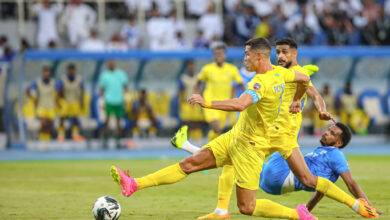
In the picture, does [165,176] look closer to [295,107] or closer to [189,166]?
[189,166]

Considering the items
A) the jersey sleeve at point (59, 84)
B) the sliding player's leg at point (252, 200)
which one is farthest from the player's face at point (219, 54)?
the jersey sleeve at point (59, 84)

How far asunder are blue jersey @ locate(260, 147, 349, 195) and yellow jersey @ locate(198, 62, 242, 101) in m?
6.75

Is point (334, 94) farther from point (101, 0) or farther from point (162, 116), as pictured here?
point (101, 0)

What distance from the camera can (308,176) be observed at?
8172 mm

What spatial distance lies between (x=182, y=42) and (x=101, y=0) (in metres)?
3.02

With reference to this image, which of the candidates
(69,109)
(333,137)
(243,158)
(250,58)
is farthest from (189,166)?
(69,109)

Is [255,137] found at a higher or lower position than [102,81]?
higher

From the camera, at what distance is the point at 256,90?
7.36 meters

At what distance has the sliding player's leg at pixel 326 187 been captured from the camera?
8.12 meters

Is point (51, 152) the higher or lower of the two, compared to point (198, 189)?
lower

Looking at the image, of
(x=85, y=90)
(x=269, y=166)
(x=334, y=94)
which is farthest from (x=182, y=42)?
(x=269, y=166)

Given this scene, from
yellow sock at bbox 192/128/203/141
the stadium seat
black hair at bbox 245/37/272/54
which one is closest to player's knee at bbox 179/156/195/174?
black hair at bbox 245/37/272/54

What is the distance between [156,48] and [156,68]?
27.3 inches

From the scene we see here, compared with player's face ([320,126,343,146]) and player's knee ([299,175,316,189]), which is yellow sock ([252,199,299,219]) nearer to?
player's knee ([299,175,316,189])
